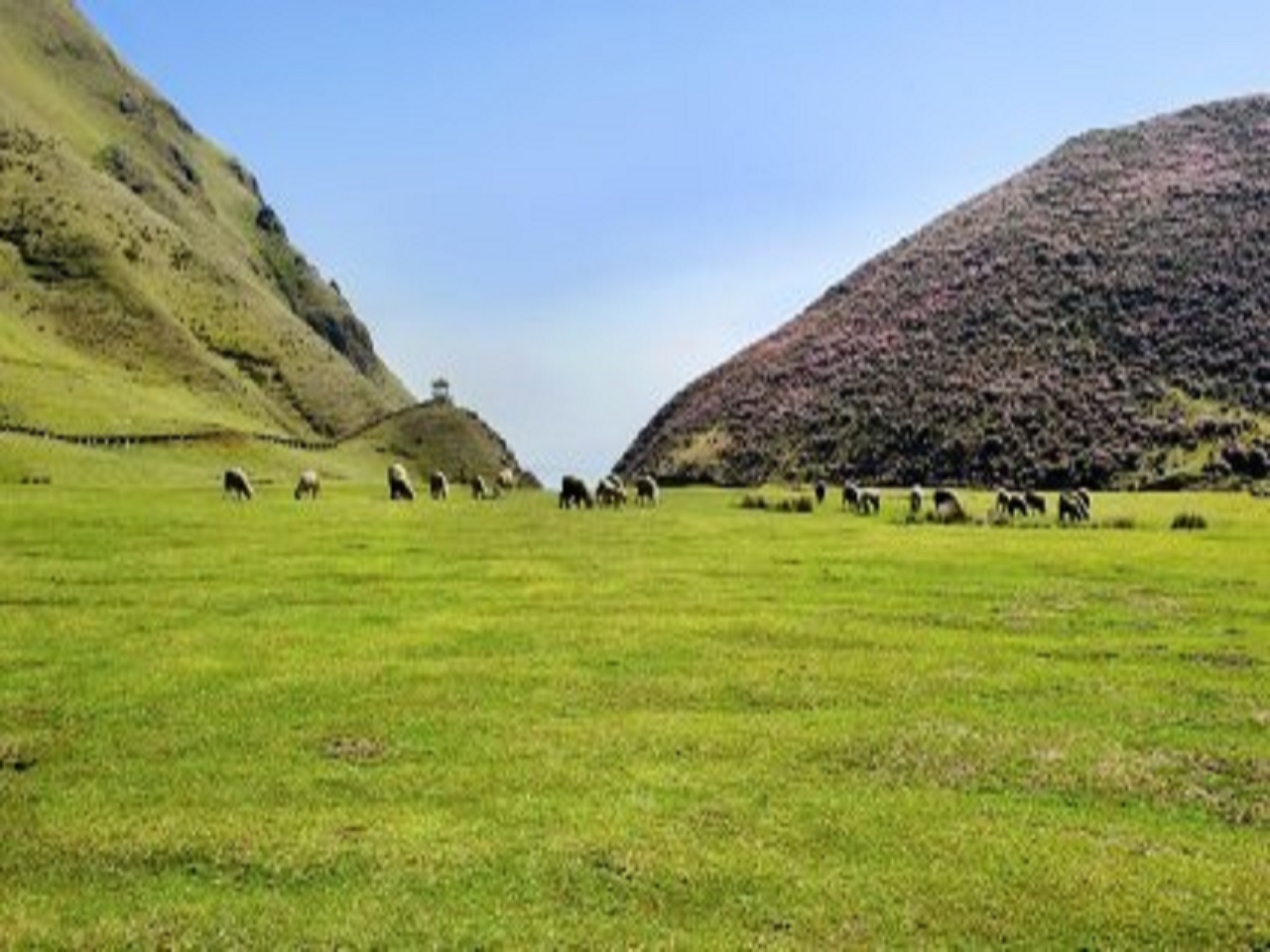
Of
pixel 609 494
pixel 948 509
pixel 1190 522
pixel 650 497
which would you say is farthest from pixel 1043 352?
pixel 1190 522

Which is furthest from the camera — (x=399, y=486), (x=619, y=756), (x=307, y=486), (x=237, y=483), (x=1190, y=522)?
(x=399, y=486)

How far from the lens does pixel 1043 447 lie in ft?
364

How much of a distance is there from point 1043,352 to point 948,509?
57992mm

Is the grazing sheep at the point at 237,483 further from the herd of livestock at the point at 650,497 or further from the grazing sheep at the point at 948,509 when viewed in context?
the grazing sheep at the point at 948,509

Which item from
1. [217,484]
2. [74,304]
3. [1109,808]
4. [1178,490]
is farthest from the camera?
[74,304]

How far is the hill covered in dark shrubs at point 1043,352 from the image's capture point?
4380 inches

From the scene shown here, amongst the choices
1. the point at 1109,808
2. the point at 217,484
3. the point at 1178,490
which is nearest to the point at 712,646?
the point at 1109,808

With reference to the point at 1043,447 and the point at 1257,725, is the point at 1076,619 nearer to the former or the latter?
the point at 1257,725

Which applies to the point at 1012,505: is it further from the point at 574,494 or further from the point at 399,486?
the point at 399,486

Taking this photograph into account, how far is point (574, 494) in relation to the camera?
78.8 m

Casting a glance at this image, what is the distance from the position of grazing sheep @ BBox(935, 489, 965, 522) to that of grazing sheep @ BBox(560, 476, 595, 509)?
1820cm

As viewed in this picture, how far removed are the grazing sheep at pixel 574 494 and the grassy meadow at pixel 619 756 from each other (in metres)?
31.3

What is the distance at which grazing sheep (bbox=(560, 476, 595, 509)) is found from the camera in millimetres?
77250

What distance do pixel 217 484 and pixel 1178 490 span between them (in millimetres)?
61865
